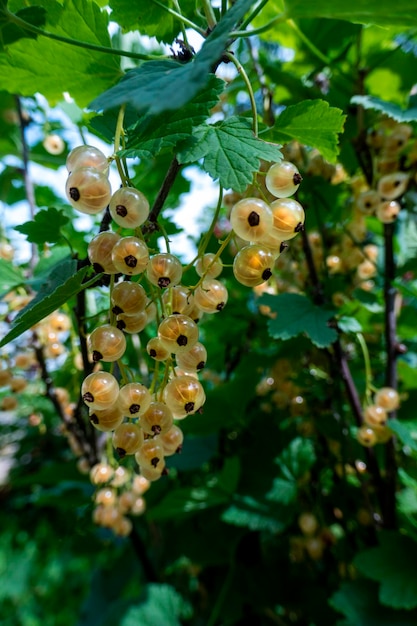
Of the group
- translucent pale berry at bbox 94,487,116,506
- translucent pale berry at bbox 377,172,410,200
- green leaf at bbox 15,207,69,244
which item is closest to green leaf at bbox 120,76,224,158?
green leaf at bbox 15,207,69,244

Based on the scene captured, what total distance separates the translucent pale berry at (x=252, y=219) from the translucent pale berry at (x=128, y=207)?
8cm

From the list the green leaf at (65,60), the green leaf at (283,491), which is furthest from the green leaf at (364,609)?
the green leaf at (65,60)

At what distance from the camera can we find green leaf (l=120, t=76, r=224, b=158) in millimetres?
426

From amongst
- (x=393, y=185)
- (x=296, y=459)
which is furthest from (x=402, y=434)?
(x=393, y=185)

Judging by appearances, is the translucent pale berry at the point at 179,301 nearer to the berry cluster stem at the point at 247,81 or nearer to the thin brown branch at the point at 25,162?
the berry cluster stem at the point at 247,81

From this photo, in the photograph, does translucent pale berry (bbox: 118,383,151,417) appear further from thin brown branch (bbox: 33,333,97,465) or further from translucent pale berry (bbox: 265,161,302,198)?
thin brown branch (bbox: 33,333,97,465)

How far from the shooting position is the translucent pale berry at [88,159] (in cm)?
40

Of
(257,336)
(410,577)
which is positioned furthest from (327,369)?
(410,577)

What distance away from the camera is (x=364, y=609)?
0.81 meters

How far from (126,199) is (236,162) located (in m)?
0.11

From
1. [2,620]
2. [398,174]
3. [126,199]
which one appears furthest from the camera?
[2,620]

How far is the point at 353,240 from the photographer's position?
891mm

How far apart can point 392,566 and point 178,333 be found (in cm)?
63

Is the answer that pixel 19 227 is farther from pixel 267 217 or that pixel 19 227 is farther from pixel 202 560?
pixel 202 560
